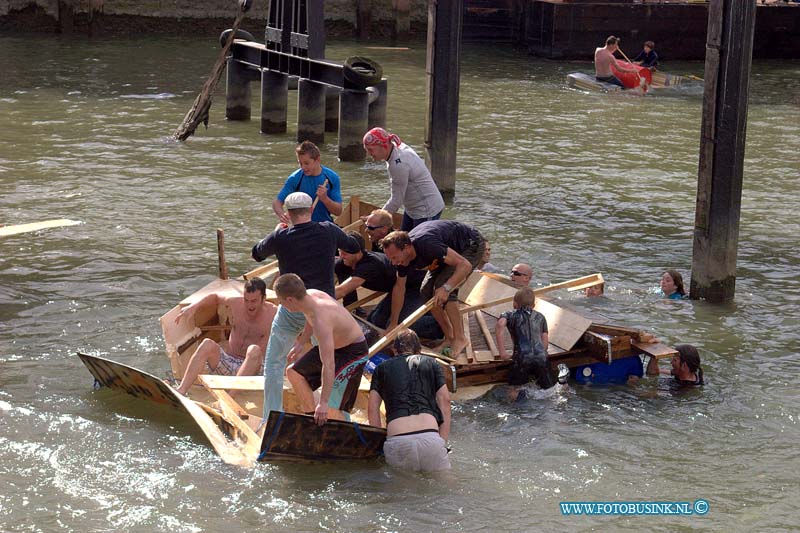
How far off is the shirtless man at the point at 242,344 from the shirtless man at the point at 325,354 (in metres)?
0.66

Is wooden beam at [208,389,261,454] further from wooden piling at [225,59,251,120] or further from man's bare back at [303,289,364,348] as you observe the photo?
wooden piling at [225,59,251,120]

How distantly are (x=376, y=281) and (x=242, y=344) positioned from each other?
4.53 feet

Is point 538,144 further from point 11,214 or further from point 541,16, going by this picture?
point 541,16

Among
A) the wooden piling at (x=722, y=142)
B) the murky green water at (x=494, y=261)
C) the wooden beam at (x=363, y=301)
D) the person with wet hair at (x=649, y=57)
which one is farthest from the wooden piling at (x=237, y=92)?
the wooden beam at (x=363, y=301)

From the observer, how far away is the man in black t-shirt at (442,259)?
1011 cm

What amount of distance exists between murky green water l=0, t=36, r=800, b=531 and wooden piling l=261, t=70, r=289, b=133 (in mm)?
466

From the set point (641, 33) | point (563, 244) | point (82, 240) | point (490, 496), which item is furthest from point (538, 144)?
point (490, 496)

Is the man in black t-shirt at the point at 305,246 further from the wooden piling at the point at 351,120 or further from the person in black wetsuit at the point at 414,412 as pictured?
the wooden piling at the point at 351,120

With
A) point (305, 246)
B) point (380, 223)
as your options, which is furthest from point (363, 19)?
point (305, 246)

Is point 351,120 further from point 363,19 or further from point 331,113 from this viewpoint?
point 363,19

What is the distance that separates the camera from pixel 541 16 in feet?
110

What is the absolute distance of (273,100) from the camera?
72.5 feet

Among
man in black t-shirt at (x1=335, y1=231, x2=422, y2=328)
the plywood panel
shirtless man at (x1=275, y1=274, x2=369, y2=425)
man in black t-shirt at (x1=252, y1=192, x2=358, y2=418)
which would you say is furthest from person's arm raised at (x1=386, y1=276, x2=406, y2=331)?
shirtless man at (x1=275, y1=274, x2=369, y2=425)

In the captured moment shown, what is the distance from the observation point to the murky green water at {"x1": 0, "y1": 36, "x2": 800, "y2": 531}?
8.38m
